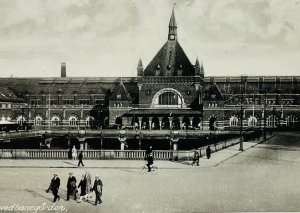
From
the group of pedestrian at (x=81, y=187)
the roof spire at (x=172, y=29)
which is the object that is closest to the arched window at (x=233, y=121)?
the roof spire at (x=172, y=29)

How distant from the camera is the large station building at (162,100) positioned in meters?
59.6

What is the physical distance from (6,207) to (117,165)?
8.97 m

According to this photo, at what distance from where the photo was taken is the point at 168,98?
62438 millimetres

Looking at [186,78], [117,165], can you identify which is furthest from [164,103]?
[117,165]

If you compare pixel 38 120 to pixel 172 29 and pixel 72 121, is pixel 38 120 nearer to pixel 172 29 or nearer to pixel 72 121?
pixel 72 121

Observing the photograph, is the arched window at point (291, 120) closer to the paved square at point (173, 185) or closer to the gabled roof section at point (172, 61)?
the gabled roof section at point (172, 61)

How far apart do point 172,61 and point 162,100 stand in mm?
4930

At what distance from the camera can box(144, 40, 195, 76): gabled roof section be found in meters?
62.8

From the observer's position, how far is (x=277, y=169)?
22.2m

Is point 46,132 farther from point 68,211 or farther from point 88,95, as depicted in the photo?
point 68,211

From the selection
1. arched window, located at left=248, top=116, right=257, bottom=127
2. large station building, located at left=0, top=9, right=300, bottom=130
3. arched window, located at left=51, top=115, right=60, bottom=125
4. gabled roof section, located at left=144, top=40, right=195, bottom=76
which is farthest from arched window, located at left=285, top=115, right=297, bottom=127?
arched window, located at left=51, top=115, right=60, bottom=125

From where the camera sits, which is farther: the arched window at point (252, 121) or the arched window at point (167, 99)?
the arched window at point (167, 99)

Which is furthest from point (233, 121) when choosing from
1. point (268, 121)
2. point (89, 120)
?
point (89, 120)

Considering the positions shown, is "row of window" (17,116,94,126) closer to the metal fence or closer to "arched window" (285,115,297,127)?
"arched window" (285,115,297,127)
